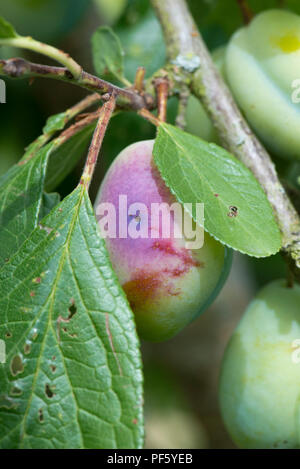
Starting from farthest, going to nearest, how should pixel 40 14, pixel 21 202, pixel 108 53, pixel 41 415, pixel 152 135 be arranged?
1. pixel 40 14
2. pixel 152 135
3. pixel 108 53
4. pixel 21 202
5. pixel 41 415

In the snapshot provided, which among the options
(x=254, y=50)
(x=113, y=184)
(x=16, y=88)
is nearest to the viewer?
(x=113, y=184)

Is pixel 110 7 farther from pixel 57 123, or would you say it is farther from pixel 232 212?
pixel 232 212

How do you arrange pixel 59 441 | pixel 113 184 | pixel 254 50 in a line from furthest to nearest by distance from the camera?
pixel 254 50
pixel 113 184
pixel 59 441

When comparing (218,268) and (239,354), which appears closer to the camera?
(218,268)

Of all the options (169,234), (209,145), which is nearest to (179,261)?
(169,234)

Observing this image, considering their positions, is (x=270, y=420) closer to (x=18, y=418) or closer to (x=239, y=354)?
(x=239, y=354)

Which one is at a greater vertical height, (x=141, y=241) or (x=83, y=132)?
(x=83, y=132)

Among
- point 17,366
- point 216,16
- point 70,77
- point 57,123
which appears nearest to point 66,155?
point 57,123

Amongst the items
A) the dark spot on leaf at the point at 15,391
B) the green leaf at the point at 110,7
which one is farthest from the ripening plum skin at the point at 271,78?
the green leaf at the point at 110,7
